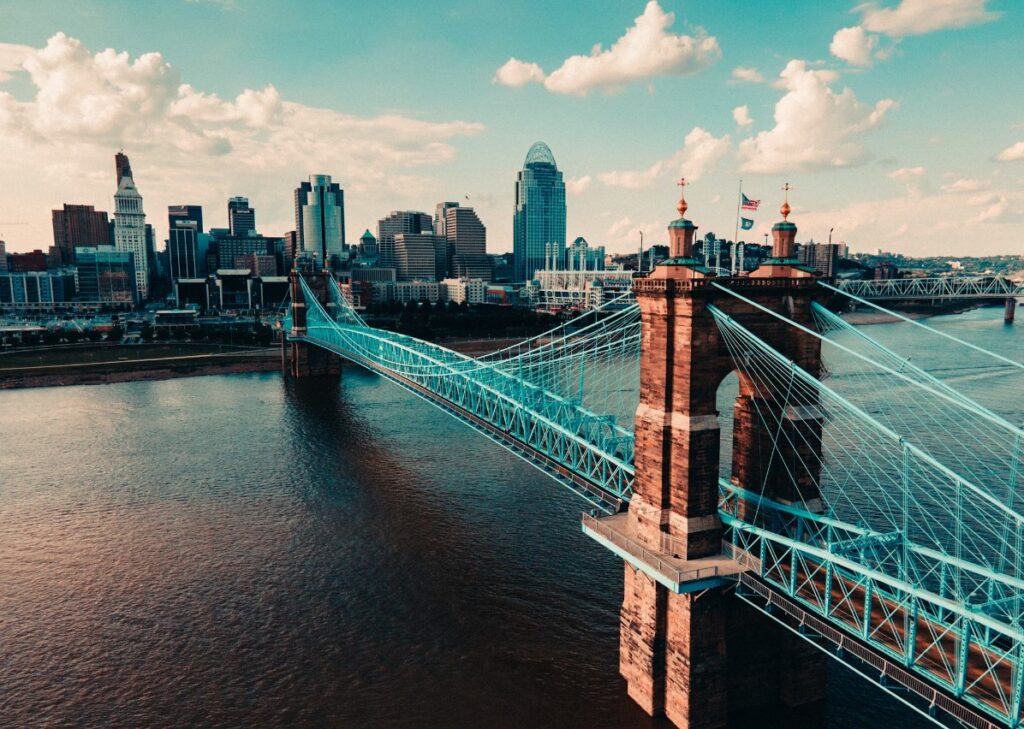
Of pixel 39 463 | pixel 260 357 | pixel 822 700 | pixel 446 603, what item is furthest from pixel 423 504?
pixel 260 357

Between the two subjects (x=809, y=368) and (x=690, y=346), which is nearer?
(x=690, y=346)

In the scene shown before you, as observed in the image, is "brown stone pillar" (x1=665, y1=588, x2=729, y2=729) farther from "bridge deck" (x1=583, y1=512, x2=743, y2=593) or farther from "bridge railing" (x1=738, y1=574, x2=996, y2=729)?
"bridge railing" (x1=738, y1=574, x2=996, y2=729)

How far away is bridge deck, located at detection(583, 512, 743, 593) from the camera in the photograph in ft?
84.5

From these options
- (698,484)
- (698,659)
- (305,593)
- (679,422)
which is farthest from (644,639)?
(305,593)

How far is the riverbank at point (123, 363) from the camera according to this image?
10625 centimetres

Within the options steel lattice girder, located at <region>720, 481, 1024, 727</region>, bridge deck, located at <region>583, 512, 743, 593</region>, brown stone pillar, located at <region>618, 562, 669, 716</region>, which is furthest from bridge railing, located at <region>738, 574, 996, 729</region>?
brown stone pillar, located at <region>618, 562, 669, 716</region>

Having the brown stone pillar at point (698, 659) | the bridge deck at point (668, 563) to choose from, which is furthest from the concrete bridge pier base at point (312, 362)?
the brown stone pillar at point (698, 659)

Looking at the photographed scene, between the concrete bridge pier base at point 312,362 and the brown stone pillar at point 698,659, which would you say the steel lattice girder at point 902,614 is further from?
the concrete bridge pier base at point 312,362

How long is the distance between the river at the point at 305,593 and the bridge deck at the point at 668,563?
20.5ft

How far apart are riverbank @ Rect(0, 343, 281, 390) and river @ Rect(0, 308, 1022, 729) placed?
4094cm

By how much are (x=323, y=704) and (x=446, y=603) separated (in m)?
8.98

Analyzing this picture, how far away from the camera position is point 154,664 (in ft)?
108

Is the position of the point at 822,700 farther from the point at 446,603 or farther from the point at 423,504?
the point at 423,504

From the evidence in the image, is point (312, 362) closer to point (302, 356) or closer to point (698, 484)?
point (302, 356)
